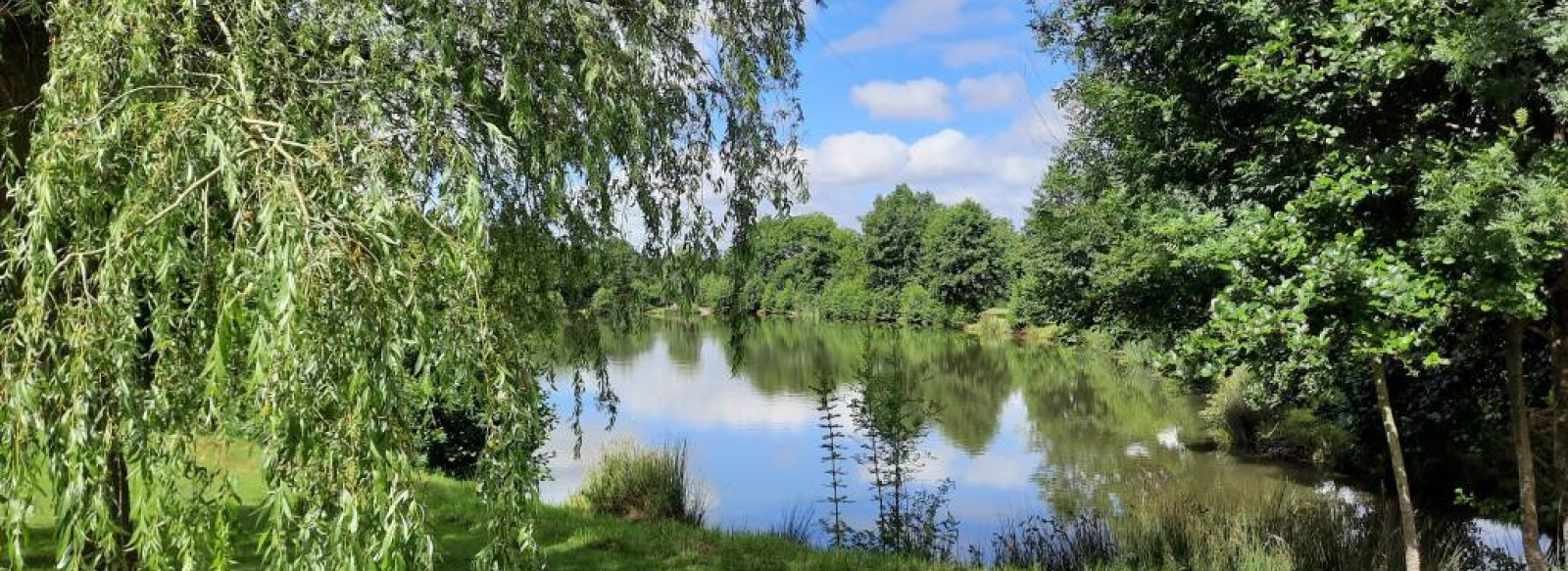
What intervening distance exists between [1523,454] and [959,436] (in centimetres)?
1087

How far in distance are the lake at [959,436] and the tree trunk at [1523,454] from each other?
3909 mm

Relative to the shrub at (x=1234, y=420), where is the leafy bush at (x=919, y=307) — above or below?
above

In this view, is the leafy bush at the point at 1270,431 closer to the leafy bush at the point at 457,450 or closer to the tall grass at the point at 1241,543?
the tall grass at the point at 1241,543

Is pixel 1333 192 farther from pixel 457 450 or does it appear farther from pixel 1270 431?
pixel 1270 431

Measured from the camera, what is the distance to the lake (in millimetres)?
11469

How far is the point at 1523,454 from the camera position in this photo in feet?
18.5

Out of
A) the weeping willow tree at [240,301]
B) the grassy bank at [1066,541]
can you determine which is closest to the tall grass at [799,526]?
the grassy bank at [1066,541]

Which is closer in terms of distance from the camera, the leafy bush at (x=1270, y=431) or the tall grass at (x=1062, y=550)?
the tall grass at (x=1062, y=550)

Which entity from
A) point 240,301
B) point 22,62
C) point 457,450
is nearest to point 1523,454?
point 240,301

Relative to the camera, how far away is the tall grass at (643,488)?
9.48 m

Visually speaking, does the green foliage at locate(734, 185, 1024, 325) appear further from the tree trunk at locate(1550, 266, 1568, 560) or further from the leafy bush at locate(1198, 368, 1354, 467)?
the tree trunk at locate(1550, 266, 1568, 560)

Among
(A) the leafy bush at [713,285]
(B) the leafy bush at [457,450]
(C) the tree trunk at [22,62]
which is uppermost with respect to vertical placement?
(C) the tree trunk at [22,62]

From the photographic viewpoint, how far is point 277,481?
7.48ft

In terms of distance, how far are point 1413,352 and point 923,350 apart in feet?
90.8
